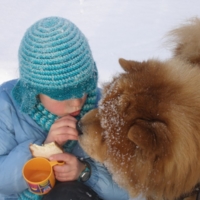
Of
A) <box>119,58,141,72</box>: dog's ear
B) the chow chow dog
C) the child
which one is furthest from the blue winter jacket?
<box>119,58,141,72</box>: dog's ear

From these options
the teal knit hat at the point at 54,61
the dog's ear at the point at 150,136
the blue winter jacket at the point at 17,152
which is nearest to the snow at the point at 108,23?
the blue winter jacket at the point at 17,152

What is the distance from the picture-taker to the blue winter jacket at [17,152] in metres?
1.93

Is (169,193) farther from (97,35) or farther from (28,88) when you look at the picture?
(97,35)

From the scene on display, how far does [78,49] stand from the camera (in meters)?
1.82

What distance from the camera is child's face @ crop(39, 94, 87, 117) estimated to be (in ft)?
6.35

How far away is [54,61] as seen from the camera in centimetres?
176

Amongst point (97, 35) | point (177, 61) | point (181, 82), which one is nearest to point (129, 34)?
point (97, 35)

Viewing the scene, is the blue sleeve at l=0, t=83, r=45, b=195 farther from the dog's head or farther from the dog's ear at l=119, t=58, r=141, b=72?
the dog's ear at l=119, t=58, r=141, b=72

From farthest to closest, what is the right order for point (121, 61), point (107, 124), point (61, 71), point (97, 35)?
point (97, 35)
point (121, 61)
point (61, 71)
point (107, 124)

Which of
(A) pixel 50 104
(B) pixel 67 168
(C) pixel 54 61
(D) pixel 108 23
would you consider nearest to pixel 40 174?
(B) pixel 67 168

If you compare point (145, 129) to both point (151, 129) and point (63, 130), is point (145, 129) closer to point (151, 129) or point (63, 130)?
point (151, 129)

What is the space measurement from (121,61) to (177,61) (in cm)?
33

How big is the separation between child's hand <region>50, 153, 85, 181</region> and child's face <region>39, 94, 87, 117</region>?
10.5 inches

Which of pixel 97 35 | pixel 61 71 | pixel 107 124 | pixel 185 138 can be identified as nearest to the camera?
pixel 185 138
